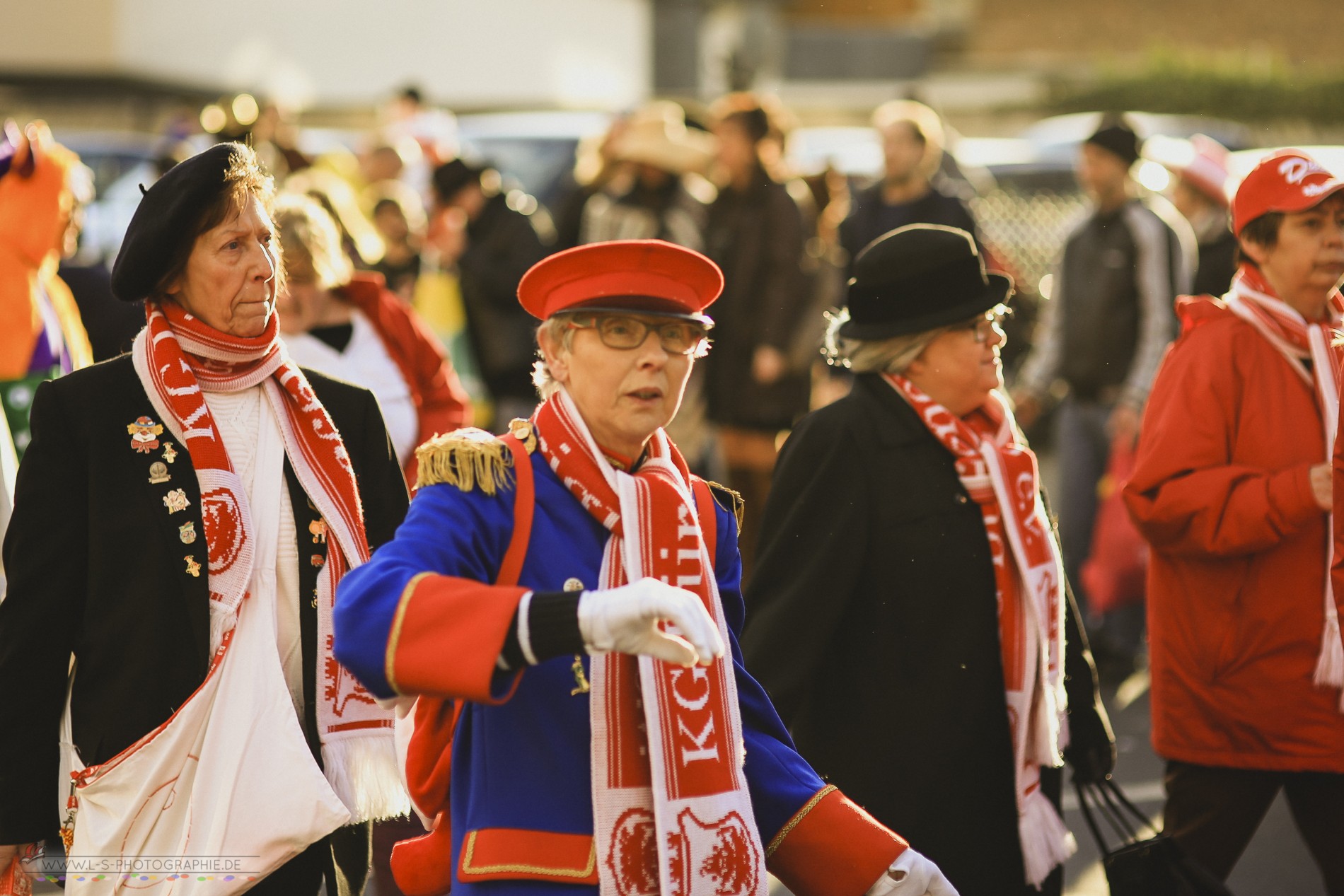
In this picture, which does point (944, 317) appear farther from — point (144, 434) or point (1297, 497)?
point (144, 434)

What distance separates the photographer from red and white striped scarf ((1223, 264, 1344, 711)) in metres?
4.26

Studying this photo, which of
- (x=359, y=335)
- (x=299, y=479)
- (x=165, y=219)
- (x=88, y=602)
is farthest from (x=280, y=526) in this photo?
(x=359, y=335)

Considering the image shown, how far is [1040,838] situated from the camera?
3.97m

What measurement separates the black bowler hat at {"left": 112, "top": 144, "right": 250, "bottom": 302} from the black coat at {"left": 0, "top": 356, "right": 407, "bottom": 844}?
0.87 feet

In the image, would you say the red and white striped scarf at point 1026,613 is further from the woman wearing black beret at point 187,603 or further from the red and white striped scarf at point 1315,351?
the woman wearing black beret at point 187,603

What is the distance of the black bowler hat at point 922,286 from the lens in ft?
13.5

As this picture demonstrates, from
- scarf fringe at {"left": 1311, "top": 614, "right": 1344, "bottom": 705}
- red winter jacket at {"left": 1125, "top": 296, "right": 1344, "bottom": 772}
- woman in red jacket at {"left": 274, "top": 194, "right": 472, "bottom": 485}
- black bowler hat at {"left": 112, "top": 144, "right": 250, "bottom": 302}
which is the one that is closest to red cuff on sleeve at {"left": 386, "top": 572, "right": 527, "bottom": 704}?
black bowler hat at {"left": 112, "top": 144, "right": 250, "bottom": 302}

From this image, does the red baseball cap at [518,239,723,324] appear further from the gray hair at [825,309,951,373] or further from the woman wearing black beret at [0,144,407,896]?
the gray hair at [825,309,951,373]

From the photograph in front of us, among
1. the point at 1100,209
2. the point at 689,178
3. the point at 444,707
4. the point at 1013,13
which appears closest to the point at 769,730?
the point at 444,707

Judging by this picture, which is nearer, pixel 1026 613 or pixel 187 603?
pixel 187 603

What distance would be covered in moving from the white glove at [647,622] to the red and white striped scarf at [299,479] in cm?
106

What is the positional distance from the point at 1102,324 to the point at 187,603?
5.94 meters

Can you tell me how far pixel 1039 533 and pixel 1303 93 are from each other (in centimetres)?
2765

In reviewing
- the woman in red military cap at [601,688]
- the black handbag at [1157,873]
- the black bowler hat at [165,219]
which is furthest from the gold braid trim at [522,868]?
the black handbag at [1157,873]
